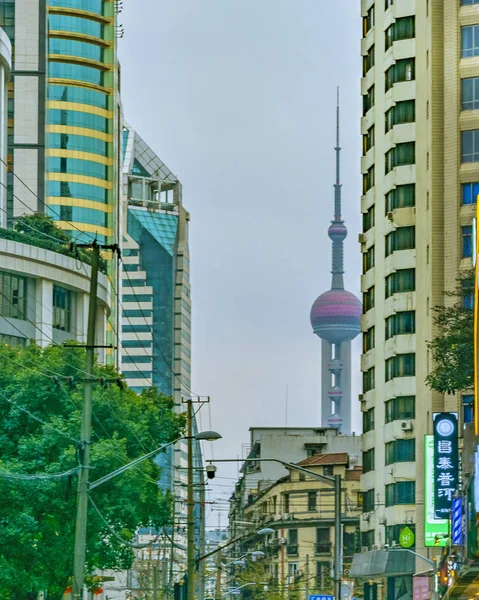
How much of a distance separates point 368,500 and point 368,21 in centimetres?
3284

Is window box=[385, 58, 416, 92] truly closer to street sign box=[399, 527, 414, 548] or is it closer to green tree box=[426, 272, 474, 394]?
street sign box=[399, 527, 414, 548]

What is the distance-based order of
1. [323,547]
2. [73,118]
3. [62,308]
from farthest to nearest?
[73,118], [323,547], [62,308]

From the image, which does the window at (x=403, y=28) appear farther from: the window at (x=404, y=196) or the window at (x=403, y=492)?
the window at (x=403, y=492)

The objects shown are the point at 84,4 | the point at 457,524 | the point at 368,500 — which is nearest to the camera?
the point at 457,524

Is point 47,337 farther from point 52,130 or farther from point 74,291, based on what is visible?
point 52,130

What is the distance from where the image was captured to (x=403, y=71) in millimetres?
104812

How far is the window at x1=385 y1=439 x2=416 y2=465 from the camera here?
103 meters

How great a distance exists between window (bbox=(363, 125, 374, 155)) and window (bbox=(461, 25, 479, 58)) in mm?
19029

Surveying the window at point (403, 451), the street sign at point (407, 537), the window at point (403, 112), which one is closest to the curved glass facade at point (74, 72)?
the window at point (403, 112)

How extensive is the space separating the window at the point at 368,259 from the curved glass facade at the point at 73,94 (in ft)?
230

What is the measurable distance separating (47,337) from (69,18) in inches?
3366

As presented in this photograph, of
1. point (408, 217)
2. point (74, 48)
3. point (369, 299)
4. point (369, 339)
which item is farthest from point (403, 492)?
point (74, 48)

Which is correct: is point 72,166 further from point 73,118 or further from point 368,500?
point 368,500

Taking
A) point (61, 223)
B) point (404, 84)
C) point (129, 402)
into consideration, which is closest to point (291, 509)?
point (61, 223)
